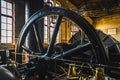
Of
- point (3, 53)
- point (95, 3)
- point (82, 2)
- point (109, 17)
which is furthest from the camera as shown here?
point (109, 17)

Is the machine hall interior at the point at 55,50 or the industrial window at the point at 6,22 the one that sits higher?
the industrial window at the point at 6,22

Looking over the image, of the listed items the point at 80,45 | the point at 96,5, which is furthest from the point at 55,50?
the point at 96,5

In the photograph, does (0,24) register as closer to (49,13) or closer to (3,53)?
(3,53)

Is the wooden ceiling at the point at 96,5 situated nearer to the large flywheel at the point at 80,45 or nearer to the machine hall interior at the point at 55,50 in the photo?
the machine hall interior at the point at 55,50

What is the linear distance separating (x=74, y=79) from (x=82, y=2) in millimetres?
7006

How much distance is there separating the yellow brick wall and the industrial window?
632cm

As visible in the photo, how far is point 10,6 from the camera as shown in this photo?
8391 millimetres

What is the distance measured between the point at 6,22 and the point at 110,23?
688 centimetres

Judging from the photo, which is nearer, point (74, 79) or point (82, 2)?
point (74, 79)

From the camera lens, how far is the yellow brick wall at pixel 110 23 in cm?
1190

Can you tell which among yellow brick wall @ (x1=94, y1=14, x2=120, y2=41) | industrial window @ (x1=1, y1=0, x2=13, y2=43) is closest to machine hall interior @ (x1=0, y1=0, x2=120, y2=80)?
industrial window @ (x1=1, y1=0, x2=13, y2=43)

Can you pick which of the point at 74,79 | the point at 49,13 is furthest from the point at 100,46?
the point at 49,13

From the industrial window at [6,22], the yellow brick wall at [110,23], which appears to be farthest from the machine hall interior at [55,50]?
the yellow brick wall at [110,23]

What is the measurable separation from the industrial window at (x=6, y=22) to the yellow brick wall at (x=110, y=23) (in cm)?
632
